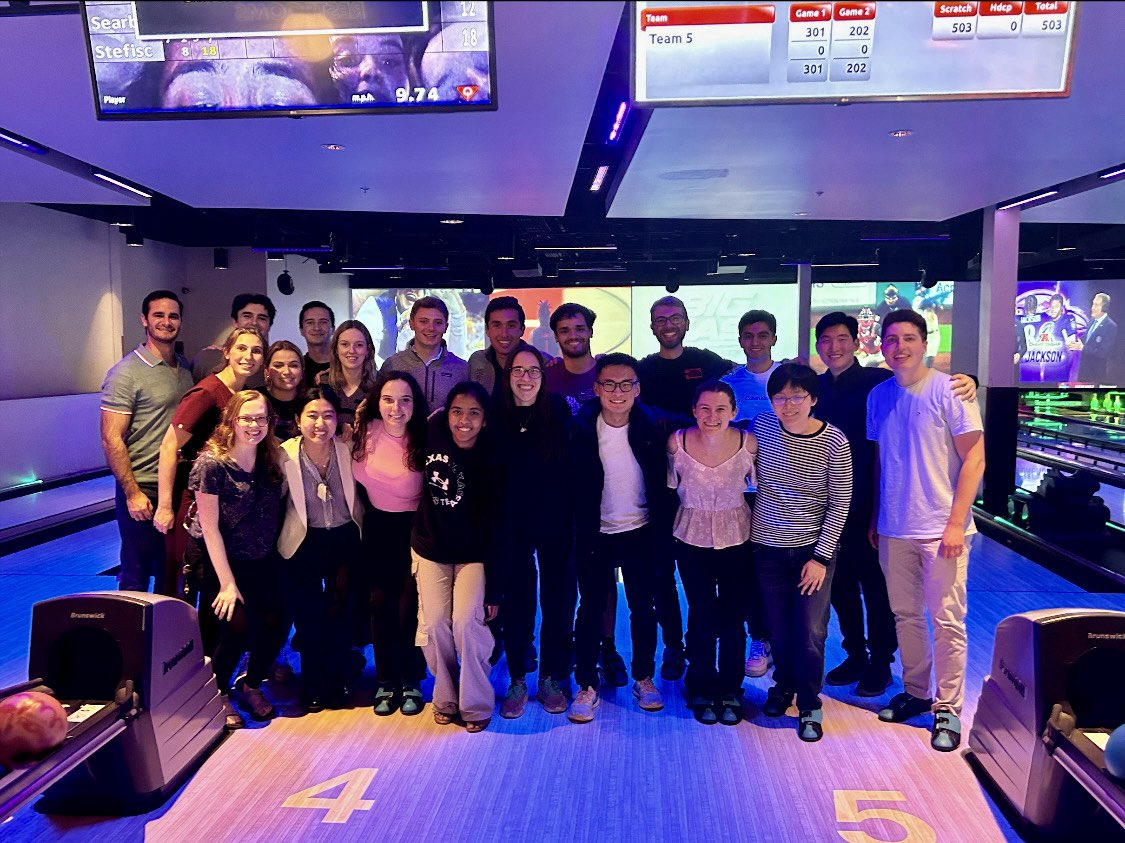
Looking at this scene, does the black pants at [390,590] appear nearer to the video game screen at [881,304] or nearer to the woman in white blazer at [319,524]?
the woman in white blazer at [319,524]

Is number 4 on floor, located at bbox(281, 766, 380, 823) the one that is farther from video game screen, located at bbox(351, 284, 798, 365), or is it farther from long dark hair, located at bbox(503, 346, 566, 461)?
video game screen, located at bbox(351, 284, 798, 365)

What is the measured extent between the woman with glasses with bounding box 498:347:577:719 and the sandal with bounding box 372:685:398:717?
1.34ft

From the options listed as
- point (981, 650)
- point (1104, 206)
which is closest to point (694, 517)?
point (981, 650)

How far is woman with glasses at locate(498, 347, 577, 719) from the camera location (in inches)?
104

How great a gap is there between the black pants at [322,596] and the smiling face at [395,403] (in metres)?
0.44

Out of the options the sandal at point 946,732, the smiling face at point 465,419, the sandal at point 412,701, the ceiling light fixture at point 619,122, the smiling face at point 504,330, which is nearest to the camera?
the sandal at point 946,732

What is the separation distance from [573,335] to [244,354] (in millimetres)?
1271

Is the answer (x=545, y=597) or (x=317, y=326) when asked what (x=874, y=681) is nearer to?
(x=545, y=597)

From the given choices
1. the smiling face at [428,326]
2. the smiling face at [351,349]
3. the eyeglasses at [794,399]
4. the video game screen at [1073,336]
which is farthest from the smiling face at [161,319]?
the video game screen at [1073,336]

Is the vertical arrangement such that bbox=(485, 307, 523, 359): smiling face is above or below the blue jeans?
above

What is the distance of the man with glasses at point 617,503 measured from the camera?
8.77 ft

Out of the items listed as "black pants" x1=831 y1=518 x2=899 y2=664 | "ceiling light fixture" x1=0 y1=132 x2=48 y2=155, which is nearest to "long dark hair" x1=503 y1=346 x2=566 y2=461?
"black pants" x1=831 y1=518 x2=899 y2=664

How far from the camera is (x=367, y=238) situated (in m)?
9.08

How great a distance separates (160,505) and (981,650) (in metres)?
3.42
